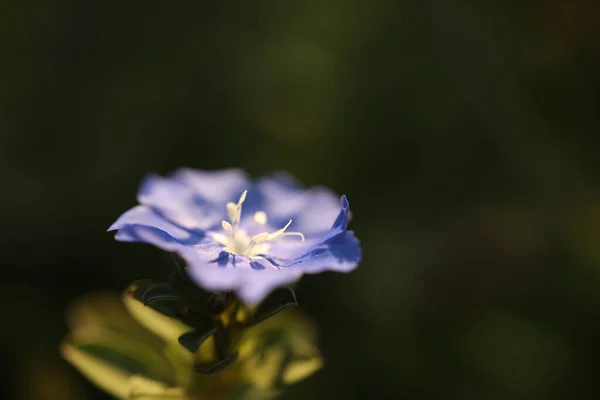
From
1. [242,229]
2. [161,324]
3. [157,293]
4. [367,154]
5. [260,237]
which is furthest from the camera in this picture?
[367,154]

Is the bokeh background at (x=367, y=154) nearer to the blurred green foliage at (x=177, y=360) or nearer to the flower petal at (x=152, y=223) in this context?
the blurred green foliage at (x=177, y=360)

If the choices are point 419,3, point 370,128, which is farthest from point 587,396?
point 419,3

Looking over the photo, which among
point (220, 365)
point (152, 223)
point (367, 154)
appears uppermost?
point (367, 154)

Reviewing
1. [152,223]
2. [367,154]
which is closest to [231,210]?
[152,223]

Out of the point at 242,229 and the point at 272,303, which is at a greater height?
the point at 242,229

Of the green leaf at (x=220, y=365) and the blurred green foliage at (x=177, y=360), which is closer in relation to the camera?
the green leaf at (x=220, y=365)

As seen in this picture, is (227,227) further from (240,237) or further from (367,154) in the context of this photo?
(367,154)

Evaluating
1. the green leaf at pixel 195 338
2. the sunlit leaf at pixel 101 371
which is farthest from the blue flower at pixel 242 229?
the sunlit leaf at pixel 101 371

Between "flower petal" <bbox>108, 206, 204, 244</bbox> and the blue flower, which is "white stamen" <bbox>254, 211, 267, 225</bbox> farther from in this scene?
"flower petal" <bbox>108, 206, 204, 244</bbox>
